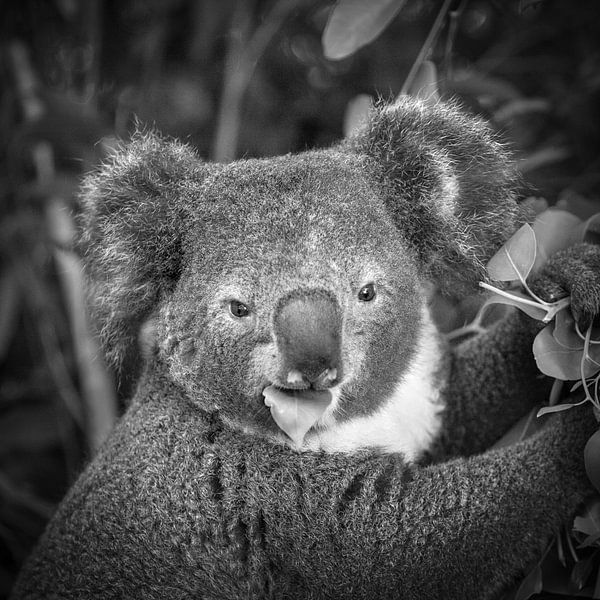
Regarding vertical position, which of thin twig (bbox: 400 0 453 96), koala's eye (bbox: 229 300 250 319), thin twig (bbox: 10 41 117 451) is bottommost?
thin twig (bbox: 10 41 117 451)

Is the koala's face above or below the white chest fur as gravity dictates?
above

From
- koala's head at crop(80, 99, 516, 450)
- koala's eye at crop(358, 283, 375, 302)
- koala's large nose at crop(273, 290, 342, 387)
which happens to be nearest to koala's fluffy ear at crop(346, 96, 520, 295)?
koala's head at crop(80, 99, 516, 450)

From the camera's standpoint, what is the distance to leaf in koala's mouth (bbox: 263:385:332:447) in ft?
5.79

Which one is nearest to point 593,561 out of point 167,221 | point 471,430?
point 471,430

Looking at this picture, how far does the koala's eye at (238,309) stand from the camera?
192cm

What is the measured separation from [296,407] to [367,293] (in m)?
0.38

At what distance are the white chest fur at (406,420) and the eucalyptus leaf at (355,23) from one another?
99cm

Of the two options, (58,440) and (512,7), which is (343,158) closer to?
(512,7)

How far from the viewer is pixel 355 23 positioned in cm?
252

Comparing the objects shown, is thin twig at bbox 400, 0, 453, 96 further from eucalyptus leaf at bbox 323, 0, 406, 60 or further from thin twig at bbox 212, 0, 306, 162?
thin twig at bbox 212, 0, 306, 162

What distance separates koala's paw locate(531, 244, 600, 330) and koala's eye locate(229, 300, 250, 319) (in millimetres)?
855

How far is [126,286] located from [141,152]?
0.42m

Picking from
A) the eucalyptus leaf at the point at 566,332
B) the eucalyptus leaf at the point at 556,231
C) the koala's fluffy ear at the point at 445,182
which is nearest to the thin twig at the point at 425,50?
the koala's fluffy ear at the point at 445,182

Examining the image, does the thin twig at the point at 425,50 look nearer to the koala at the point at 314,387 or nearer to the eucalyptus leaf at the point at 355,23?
the eucalyptus leaf at the point at 355,23
